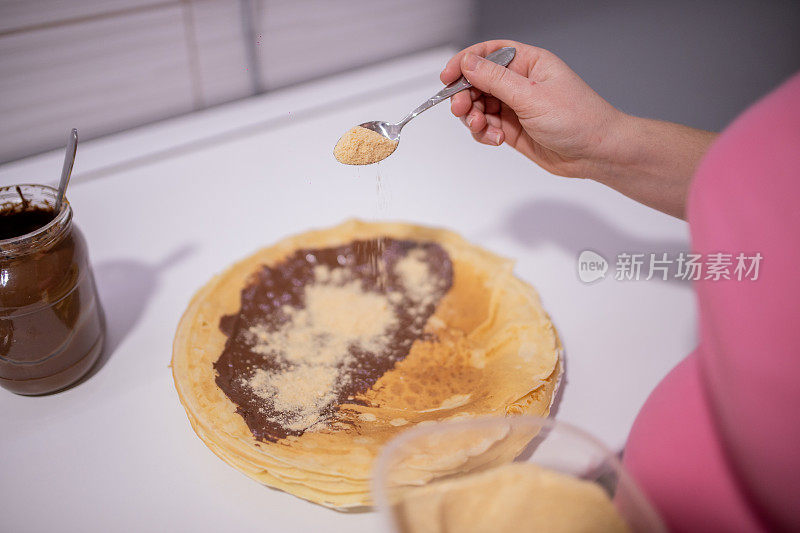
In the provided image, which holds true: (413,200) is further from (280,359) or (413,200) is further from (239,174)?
(280,359)

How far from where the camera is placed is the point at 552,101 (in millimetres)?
658

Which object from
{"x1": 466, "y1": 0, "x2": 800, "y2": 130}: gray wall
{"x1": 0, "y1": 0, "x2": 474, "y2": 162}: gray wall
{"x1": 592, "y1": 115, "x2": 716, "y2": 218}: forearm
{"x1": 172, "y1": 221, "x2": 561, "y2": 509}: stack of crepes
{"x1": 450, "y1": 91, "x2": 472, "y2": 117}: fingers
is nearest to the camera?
{"x1": 172, "y1": 221, "x2": 561, "y2": 509}: stack of crepes

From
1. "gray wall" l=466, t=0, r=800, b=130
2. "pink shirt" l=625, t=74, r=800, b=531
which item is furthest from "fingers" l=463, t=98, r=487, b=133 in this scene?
"pink shirt" l=625, t=74, r=800, b=531

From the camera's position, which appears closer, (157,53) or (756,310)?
(756,310)

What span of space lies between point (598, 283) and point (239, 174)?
2.02ft

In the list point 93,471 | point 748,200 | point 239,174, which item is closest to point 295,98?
point 239,174

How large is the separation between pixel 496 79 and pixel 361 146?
0.17 meters

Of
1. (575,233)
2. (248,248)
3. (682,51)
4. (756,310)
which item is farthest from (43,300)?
(682,51)

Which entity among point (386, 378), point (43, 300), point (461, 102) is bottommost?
point (386, 378)

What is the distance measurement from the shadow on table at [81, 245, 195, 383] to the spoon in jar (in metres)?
0.32

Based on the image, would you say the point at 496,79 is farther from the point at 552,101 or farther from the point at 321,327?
the point at 321,327

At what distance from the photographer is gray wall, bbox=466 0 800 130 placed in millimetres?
992

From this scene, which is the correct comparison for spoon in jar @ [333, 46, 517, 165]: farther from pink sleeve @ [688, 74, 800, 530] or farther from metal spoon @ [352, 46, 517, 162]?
pink sleeve @ [688, 74, 800, 530]

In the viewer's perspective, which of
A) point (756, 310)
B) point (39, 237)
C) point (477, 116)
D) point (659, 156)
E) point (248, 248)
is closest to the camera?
point (756, 310)
